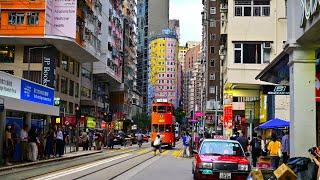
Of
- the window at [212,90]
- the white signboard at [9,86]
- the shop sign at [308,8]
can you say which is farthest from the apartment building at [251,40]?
the window at [212,90]

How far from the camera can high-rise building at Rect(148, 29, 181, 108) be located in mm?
152875

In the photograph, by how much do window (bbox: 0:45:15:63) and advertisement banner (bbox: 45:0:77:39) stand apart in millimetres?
5348

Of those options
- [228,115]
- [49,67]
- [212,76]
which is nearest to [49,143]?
[228,115]

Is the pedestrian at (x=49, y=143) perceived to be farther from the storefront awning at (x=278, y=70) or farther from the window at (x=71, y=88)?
the window at (x=71, y=88)

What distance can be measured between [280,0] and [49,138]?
20909 mm

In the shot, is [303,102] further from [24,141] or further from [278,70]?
[24,141]

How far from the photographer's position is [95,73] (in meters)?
80.6

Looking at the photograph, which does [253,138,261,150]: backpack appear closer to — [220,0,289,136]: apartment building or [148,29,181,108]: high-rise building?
[220,0,289,136]: apartment building

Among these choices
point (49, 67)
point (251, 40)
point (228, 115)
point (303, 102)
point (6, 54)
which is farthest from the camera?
point (6, 54)

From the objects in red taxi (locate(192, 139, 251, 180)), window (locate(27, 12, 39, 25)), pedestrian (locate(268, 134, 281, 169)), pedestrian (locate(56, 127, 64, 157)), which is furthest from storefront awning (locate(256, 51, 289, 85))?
window (locate(27, 12, 39, 25))

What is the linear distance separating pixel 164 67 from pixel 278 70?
5225 inches

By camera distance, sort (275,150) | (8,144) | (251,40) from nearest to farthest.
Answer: (275,150)
(8,144)
(251,40)

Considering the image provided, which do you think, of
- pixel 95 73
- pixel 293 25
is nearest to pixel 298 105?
pixel 293 25

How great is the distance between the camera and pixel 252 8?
42.0m
